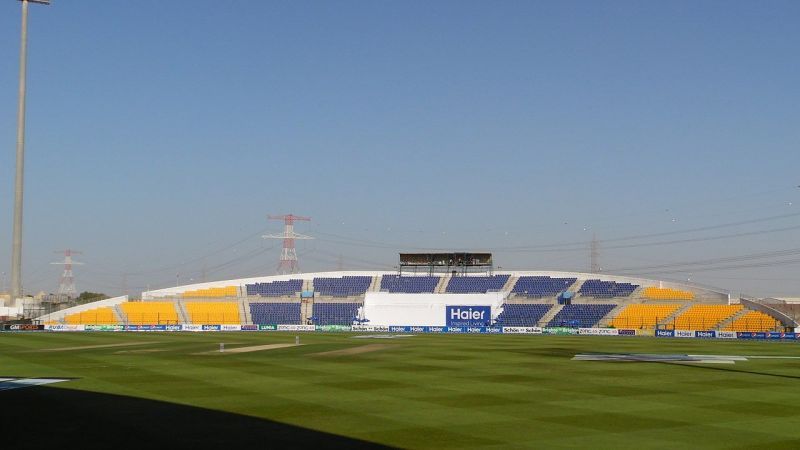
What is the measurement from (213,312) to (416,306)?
29816 mm

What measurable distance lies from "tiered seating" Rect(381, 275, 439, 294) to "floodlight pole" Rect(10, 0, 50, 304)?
10236cm

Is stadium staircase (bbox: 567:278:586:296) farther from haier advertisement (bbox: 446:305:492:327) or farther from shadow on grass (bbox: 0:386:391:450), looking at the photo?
shadow on grass (bbox: 0:386:391:450)

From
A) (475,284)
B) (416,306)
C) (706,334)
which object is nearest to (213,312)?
(416,306)

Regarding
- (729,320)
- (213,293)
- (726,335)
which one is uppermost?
(213,293)

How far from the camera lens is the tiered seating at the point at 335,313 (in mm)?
113688

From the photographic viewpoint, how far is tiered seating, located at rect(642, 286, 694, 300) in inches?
4363

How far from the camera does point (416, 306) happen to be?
113875 mm

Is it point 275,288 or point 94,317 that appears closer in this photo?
point 94,317

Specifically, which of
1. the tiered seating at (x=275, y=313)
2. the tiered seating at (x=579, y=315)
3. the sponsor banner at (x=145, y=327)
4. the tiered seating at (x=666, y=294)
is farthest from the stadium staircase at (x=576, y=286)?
the sponsor banner at (x=145, y=327)

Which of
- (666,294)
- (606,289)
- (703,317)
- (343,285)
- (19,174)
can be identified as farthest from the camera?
(343,285)

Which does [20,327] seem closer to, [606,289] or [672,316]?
[606,289]

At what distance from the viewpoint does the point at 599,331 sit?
9581 centimetres

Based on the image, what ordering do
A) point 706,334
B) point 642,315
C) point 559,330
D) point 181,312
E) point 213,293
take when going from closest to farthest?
1. point 706,334
2. point 559,330
3. point 642,315
4. point 181,312
5. point 213,293

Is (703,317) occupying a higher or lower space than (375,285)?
lower
